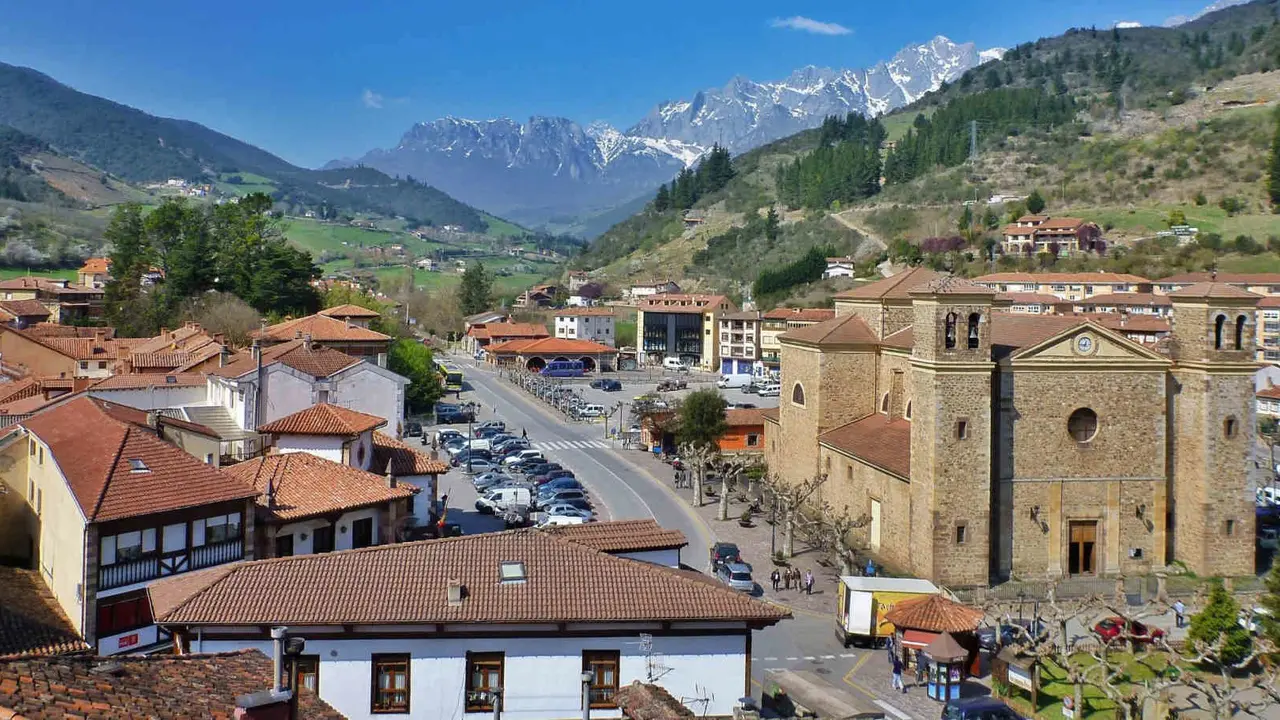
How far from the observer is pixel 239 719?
8789mm

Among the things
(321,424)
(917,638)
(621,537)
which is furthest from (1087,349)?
(321,424)

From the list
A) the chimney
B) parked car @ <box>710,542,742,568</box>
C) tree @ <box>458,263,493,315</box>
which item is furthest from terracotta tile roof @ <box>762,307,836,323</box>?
the chimney

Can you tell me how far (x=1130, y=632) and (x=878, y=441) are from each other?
1113 cm

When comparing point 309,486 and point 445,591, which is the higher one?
point 309,486

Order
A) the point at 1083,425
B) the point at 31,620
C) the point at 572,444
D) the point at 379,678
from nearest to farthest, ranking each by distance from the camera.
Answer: the point at 379,678 → the point at 31,620 → the point at 1083,425 → the point at 572,444

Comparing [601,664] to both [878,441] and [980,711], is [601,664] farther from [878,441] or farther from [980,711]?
[878,441]

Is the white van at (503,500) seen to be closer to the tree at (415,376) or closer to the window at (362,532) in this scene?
the window at (362,532)

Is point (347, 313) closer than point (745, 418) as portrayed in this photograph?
No

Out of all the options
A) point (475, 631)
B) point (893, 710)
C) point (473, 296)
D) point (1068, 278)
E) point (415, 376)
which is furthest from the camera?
point (473, 296)

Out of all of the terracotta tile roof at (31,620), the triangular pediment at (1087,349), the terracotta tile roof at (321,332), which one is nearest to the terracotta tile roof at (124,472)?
Answer: the terracotta tile roof at (31,620)

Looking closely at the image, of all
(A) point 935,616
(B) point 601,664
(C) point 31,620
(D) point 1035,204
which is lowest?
(A) point 935,616

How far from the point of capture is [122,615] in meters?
19.0

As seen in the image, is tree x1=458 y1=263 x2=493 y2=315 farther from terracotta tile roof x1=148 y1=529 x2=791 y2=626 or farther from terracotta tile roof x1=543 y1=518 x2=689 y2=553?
terracotta tile roof x1=148 y1=529 x2=791 y2=626

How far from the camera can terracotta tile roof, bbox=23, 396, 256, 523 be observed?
1909 centimetres
